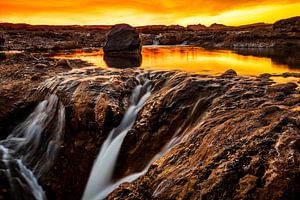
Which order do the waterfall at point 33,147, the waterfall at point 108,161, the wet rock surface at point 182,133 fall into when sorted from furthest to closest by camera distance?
the waterfall at point 33,147, the waterfall at point 108,161, the wet rock surface at point 182,133

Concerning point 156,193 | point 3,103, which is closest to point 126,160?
point 156,193

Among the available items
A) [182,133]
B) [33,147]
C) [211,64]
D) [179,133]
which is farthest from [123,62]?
[182,133]

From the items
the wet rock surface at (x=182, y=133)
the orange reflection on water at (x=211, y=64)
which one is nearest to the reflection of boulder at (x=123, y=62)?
the orange reflection on water at (x=211, y=64)

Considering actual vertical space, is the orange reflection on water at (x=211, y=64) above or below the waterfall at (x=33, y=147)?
above

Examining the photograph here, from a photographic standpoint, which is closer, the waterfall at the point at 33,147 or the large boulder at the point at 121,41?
the waterfall at the point at 33,147

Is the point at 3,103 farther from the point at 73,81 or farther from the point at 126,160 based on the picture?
the point at 126,160

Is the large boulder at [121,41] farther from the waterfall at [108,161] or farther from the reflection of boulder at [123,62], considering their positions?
the waterfall at [108,161]

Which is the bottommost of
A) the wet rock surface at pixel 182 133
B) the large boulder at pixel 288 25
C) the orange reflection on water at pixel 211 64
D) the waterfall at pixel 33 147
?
the waterfall at pixel 33 147

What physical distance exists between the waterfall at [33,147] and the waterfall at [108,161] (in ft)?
4.80

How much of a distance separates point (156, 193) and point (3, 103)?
832cm

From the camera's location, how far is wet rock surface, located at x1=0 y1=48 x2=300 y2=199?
16.8 feet

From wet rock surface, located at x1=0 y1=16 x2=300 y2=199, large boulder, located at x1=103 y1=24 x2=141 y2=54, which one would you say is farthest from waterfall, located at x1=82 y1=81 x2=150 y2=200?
large boulder, located at x1=103 y1=24 x2=141 y2=54

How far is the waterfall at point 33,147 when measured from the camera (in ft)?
27.9

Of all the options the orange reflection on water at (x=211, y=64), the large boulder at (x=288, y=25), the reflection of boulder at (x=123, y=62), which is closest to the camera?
the orange reflection on water at (x=211, y=64)
